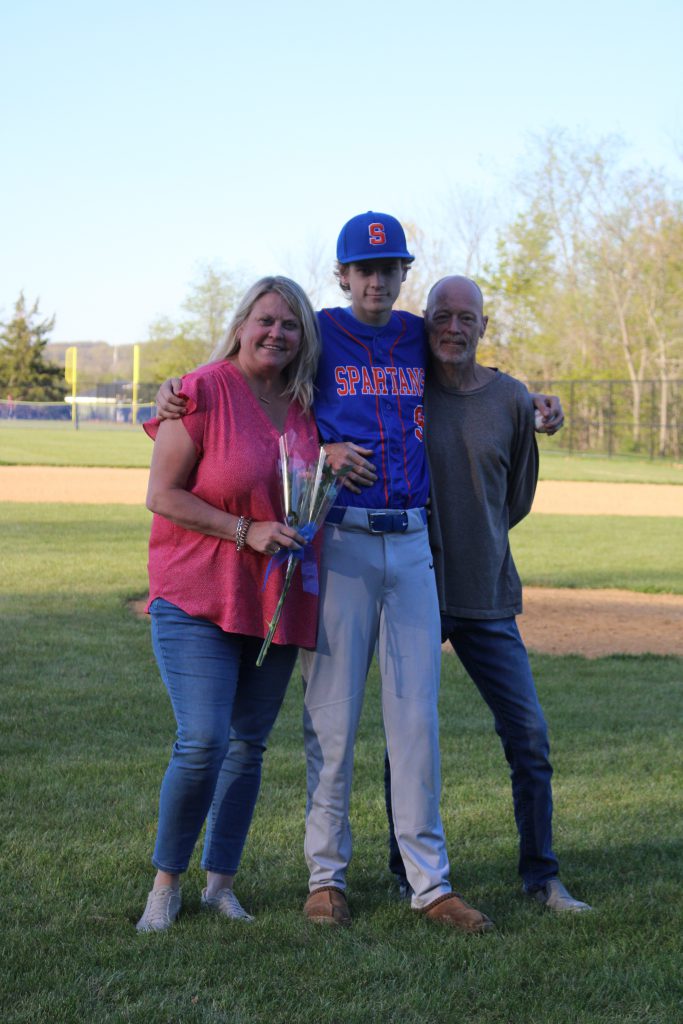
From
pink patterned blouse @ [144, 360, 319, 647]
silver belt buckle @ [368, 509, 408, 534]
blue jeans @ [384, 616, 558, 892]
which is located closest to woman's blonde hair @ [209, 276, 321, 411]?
pink patterned blouse @ [144, 360, 319, 647]

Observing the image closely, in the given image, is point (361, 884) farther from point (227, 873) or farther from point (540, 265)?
point (540, 265)

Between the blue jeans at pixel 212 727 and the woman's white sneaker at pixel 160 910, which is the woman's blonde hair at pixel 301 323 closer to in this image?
the blue jeans at pixel 212 727

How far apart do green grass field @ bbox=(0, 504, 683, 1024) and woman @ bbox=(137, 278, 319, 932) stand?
1.18ft

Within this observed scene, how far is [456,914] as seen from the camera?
368 centimetres

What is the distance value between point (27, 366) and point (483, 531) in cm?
7640

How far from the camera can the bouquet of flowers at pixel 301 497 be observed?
11.4 ft

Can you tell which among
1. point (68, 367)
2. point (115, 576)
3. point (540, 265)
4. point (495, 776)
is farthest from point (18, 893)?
point (68, 367)

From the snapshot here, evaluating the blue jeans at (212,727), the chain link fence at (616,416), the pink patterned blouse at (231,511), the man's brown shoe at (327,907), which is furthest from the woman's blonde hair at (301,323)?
the chain link fence at (616,416)

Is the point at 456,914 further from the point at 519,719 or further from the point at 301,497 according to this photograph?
the point at 301,497

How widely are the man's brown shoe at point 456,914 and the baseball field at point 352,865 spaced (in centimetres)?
5

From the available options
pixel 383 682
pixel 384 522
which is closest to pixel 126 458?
pixel 383 682

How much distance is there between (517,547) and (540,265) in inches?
1579

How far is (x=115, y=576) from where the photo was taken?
38.5ft

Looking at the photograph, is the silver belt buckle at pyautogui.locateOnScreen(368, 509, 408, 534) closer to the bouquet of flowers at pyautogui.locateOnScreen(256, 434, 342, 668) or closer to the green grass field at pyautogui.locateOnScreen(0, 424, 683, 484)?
the bouquet of flowers at pyautogui.locateOnScreen(256, 434, 342, 668)
